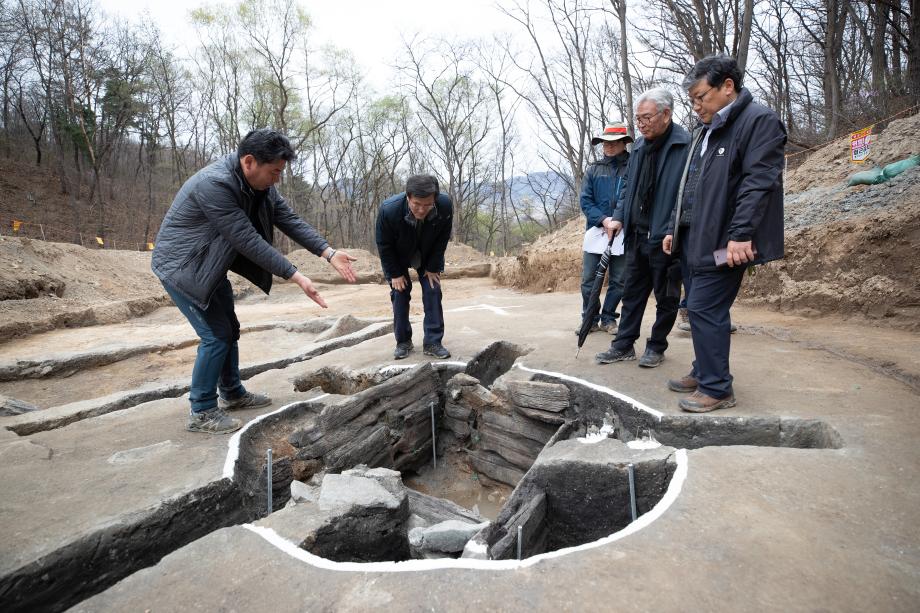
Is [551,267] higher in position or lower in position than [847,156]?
lower

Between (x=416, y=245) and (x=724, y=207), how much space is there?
97.1 inches

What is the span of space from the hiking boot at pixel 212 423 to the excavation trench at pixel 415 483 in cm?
14

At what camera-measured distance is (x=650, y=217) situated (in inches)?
138

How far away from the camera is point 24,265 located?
9.80 meters

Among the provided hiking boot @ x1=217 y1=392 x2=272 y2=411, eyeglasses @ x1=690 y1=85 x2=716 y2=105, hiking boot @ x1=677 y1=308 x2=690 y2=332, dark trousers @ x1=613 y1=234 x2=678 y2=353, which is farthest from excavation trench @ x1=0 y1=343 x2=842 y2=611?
hiking boot @ x1=677 y1=308 x2=690 y2=332

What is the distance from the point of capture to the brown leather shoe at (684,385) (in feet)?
10.4

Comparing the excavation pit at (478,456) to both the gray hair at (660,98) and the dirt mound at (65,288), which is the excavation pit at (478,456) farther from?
the dirt mound at (65,288)

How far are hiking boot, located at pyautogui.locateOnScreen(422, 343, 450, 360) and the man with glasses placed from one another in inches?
→ 57.1

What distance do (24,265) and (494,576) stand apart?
477 inches

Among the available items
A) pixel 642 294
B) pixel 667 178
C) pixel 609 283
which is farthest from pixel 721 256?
pixel 609 283

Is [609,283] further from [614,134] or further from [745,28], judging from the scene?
[745,28]

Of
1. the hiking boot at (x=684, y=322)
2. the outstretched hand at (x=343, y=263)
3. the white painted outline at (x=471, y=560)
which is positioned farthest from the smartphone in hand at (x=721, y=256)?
the hiking boot at (x=684, y=322)

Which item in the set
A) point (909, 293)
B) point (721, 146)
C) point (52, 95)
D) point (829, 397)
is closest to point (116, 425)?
point (721, 146)

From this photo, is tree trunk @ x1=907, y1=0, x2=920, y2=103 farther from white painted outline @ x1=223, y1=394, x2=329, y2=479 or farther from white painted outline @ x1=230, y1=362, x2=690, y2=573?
white painted outline @ x1=223, y1=394, x2=329, y2=479
